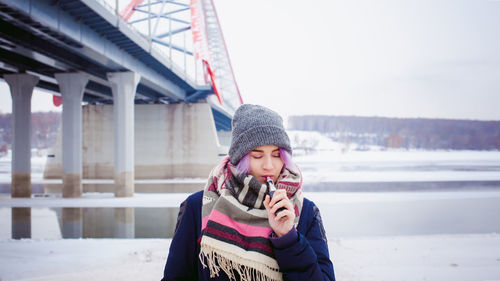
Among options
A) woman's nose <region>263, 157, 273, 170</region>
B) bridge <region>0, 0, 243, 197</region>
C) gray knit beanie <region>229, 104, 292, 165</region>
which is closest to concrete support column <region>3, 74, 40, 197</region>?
bridge <region>0, 0, 243, 197</region>

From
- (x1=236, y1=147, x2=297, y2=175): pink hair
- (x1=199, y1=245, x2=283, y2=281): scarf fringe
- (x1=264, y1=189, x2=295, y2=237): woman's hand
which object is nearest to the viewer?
(x1=264, y1=189, x2=295, y2=237): woman's hand

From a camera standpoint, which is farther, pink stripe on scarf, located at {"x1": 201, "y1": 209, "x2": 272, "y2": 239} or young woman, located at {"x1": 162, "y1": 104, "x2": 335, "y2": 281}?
pink stripe on scarf, located at {"x1": 201, "y1": 209, "x2": 272, "y2": 239}

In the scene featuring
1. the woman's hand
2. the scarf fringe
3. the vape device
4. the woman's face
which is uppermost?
the woman's face

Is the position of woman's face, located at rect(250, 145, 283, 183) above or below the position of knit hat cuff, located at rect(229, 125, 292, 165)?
below

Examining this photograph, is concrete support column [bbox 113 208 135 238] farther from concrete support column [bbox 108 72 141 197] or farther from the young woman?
the young woman

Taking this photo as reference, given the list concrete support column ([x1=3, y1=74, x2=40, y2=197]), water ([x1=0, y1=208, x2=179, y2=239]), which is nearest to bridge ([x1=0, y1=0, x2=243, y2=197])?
concrete support column ([x1=3, y1=74, x2=40, y2=197])

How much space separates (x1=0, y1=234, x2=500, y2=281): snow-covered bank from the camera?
5.61m

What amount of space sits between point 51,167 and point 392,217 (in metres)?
28.6

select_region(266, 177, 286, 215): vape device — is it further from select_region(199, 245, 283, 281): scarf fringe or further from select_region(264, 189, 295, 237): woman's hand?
select_region(199, 245, 283, 281): scarf fringe

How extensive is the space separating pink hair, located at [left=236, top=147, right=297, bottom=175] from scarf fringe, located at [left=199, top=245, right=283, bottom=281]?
1.40ft

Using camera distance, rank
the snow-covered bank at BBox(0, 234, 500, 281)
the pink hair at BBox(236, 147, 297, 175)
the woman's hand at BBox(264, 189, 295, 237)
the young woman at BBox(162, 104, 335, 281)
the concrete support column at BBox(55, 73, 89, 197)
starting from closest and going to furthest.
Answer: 1. the woman's hand at BBox(264, 189, 295, 237)
2. the young woman at BBox(162, 104, 335, 281)
3. the pink hair at BBox(236, 147, 297, 175)
4. the snow-covered bank at BBox(0, 234, 500, 281)
5. the concrete support column at BBox(55, 73, 89, 197)

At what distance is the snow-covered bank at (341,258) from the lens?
561cm

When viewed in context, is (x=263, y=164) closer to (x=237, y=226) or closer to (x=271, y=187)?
(x=271, y=187)

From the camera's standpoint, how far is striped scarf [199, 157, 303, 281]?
173cm
